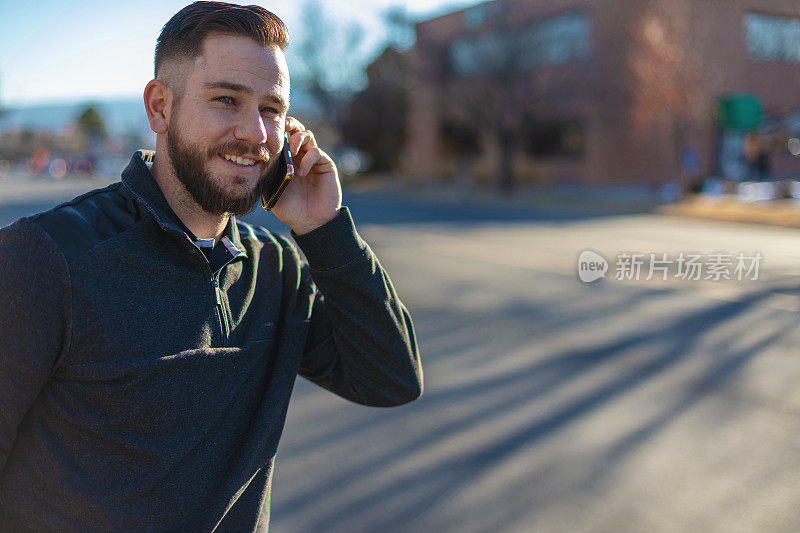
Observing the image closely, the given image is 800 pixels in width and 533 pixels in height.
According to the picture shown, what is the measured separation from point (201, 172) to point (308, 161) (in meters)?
0.30

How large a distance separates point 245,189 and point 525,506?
2.60 metres

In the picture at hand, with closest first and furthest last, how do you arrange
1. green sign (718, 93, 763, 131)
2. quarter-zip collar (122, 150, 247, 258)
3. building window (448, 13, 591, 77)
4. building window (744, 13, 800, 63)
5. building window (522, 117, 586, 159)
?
quarter-zip collar (122, 150, 247, 258), building window (448, 13, 591, 77), green sign (718, 93, 763, 131), building window (744, 13, 800, 63), building window (522, 117, 586, 159)

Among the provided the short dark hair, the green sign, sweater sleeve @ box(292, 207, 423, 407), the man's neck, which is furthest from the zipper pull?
the green sign

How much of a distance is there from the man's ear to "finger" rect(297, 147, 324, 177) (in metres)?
0.34

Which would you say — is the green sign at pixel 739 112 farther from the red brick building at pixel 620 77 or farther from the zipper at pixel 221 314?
the zipper at pixel 221 314

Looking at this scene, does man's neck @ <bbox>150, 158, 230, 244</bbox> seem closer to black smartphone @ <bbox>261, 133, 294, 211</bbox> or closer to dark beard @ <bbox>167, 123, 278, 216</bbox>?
dark beard @ <bbox>167, 123, 278, 216</bbox>

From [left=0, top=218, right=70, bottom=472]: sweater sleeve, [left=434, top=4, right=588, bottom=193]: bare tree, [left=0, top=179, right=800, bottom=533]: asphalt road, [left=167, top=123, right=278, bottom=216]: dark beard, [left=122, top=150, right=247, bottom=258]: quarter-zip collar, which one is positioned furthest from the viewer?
[left=434, top=4, right=588, bottom=193]: bare tree

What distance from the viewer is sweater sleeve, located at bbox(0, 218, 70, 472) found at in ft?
4.27

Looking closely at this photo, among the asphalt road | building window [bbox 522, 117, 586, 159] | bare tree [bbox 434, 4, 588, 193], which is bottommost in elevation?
the asphalt road

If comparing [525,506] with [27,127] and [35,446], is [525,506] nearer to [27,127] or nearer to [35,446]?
[35,446]

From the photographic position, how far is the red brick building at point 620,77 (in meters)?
24.8

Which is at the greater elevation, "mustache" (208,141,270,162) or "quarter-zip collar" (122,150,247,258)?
"mustache" (208,141,270,162)

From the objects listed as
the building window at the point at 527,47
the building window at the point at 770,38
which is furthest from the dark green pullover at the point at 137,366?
the building window at the point at 770,38

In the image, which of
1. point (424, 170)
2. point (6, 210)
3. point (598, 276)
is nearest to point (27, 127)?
point (424, 170)
